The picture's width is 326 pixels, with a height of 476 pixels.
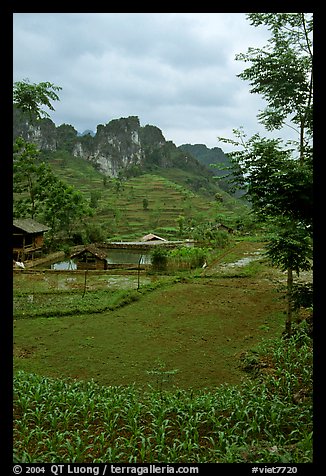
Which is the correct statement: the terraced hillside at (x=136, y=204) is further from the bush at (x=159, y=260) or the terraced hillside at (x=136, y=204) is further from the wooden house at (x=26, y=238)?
the bush at (x=159, y=260)

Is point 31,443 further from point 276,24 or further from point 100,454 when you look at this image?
point 276,24

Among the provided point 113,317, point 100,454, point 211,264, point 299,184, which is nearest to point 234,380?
point 100,454

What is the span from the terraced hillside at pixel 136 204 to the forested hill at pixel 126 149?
3234 millimetres

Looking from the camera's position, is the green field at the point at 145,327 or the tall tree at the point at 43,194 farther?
the tall tree at the point at 43,194

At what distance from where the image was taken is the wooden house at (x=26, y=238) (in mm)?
14117

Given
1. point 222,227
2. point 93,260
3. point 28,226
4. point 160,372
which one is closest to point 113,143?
point 222,227

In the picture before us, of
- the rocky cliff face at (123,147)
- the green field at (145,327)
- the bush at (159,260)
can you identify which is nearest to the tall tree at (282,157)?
the green field at (145,327)

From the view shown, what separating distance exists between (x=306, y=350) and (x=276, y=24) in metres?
3.53

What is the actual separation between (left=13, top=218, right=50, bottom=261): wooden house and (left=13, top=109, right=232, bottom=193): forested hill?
28540 mm

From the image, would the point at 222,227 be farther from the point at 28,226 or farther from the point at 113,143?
the point at 113,143

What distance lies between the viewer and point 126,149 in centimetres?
5469

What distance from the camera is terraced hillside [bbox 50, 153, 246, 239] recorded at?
27.7 m

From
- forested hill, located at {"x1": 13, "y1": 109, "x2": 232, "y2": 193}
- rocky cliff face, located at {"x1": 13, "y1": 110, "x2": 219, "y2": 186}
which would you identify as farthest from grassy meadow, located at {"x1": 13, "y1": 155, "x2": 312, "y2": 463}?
rocky cliff face, located at {"x1": 13, "y1": 110, "x2": 219, "y2": 186}

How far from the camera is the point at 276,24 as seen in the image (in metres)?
3.24
